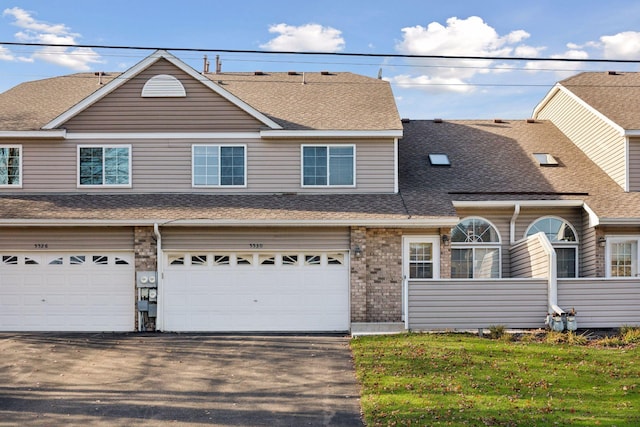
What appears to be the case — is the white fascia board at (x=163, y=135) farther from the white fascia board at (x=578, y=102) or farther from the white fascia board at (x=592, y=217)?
the white fascia board at (x=578, y=102)

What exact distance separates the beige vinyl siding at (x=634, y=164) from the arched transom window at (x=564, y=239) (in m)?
2.02

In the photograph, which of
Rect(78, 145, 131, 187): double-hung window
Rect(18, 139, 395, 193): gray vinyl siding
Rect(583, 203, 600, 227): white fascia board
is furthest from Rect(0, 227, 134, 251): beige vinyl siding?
Rect(583, 203, 600, 227): white fascia board

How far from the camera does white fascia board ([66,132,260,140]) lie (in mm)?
22062

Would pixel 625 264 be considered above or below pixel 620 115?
below

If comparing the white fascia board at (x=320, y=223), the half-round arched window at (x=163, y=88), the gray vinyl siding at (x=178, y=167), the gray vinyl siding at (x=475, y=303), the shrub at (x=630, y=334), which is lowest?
the shrub at (x=630, y=334)

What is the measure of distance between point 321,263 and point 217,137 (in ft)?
14.0

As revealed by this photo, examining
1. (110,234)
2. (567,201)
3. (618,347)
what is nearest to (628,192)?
(567,201)

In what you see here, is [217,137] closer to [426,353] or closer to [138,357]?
[138,357]

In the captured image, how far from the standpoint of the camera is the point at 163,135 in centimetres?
2209

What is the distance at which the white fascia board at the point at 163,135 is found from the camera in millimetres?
22062

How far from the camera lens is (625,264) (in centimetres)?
2172

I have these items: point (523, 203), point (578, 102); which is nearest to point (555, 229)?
point (523, 203)

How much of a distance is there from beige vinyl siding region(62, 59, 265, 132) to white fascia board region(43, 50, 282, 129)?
0.41 ft

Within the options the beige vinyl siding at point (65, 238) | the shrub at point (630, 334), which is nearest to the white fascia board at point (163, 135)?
the beige vinyl siding at point (65, 238)
